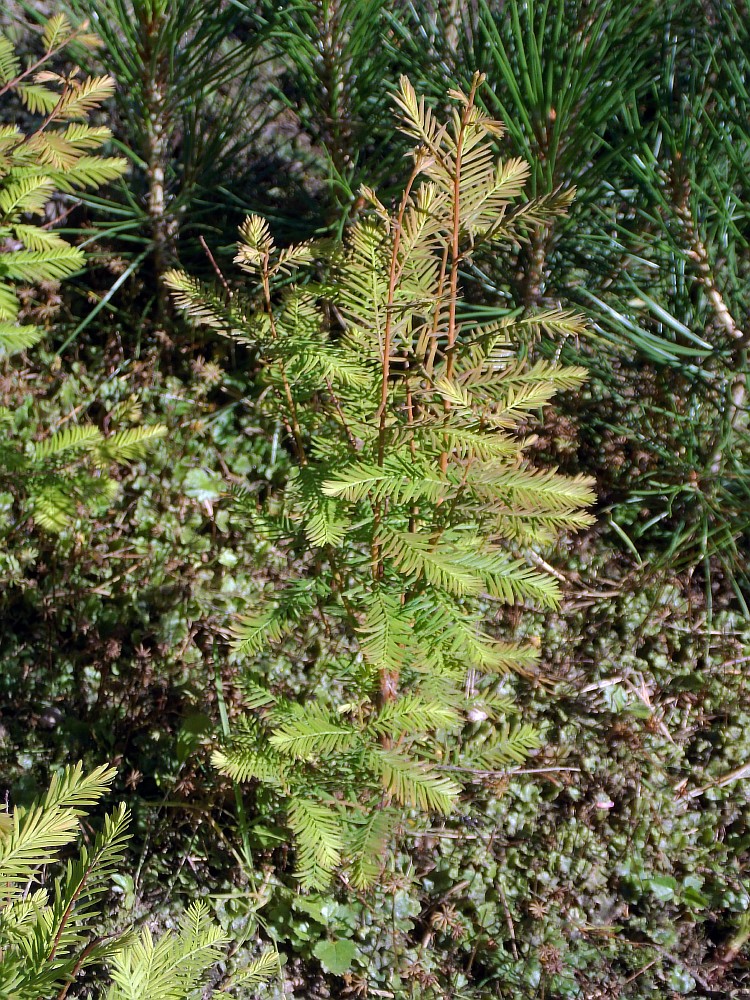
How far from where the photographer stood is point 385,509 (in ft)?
5.30

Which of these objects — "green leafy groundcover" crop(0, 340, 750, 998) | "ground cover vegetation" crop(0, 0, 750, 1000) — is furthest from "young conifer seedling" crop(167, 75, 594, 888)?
"green leafy groundcover" crop(0, 340, 750, 998)

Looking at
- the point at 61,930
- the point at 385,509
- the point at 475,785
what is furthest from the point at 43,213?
the point at 475,785

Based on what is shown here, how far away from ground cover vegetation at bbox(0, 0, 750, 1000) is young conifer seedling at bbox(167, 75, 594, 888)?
0.03ft

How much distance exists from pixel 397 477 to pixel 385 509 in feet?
0.51

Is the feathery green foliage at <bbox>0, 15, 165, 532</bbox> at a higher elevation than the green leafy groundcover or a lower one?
higher

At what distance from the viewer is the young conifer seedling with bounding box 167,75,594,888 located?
141 centimetres

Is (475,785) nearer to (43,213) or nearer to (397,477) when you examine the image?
(397,477)

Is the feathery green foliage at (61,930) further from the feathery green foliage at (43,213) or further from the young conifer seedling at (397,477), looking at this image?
the feathery green foliage at (43,213)

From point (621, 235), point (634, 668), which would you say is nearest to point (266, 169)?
point (621, 235)

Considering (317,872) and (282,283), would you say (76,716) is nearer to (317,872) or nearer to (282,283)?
(317,872)

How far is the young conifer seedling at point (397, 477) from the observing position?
1.41 meters

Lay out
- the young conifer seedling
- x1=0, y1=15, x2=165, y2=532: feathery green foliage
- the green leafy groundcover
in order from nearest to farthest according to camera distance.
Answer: the young conifer seedling, x1=0, y1=15, x2=165, y2=532: feathery green foliage, the green leafy groundcover

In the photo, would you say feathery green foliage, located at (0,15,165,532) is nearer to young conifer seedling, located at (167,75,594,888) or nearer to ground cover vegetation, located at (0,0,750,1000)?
ground cover vegetation, located at (0,0,750,1000)

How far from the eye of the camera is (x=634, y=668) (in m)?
2.66
